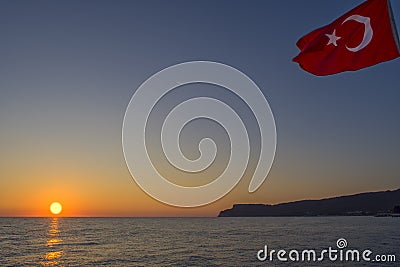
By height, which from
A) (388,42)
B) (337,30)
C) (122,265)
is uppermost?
(337,30)

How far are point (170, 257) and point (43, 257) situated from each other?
13.1 meters

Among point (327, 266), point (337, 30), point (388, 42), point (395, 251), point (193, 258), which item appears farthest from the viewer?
point (395, 251)

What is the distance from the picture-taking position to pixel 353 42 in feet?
28.0

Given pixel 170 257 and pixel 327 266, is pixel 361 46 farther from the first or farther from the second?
pixel 170 257

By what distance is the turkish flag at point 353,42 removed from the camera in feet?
26.7

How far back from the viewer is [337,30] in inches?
342

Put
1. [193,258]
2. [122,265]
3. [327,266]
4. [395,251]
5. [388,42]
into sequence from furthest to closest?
[395,251] → [193,258] → [122,265] → [327,266] → [388,42]

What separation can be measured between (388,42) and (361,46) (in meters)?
0.53

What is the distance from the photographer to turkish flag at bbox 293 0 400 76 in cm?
813

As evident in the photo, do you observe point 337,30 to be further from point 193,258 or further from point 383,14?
point 193,258

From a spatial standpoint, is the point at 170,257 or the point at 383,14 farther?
the point at 170,257

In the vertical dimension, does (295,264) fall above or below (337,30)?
below

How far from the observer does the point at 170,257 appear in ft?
138

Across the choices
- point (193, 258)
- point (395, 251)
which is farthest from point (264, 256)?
point (395, 251)
